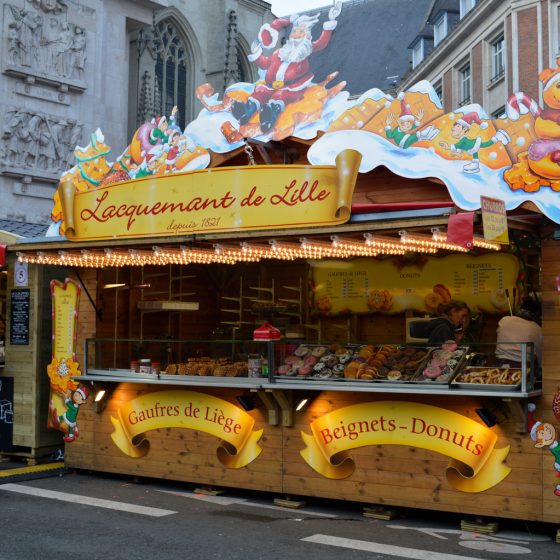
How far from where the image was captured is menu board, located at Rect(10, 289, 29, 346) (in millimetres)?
12367

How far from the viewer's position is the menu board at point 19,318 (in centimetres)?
1237

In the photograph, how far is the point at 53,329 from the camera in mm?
12023

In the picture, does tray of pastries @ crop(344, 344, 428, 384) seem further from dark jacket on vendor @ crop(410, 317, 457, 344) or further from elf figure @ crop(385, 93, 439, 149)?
elf figure @ crop(385, 93, 439, 149)

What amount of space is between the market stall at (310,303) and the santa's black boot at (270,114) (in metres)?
0.03

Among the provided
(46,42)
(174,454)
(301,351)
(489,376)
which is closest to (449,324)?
(489,376)

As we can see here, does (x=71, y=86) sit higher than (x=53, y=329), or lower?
higher

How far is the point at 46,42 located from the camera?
30.5 metres

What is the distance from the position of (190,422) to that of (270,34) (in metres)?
4.87

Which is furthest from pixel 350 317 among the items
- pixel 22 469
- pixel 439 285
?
pixel 22 469

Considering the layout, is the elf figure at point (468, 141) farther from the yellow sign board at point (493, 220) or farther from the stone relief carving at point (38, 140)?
the stone relief carving at point (38, 140)

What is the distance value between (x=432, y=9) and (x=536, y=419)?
3332 cm

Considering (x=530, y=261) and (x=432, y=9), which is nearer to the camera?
(x=530, y=261)

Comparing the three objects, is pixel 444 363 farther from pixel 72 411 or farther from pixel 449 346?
pixel 72 411

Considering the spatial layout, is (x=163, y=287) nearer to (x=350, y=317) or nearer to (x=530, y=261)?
(x=350, y=317)
